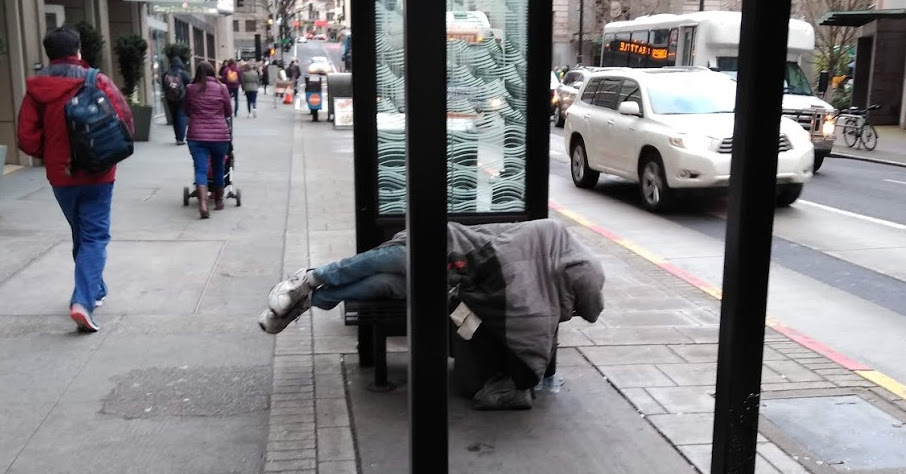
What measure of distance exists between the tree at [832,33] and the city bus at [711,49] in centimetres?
734

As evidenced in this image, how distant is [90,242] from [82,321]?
518mm

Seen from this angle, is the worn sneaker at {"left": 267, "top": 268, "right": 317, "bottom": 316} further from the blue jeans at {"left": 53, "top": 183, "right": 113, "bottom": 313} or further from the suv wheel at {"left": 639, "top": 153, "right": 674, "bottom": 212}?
the suv wheel at {"left": 639, "top": 153, "right": 674, "bottom": 212}

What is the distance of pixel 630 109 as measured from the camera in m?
12.2

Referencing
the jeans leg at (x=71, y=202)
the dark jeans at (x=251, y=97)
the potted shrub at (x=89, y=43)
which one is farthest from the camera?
the dark jeans at (x=251, y=97)

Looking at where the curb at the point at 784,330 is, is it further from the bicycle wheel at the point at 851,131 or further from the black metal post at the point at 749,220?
the bicycle wheel at the point at 851,131

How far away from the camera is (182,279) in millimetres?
7211

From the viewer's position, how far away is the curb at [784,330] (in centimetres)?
523

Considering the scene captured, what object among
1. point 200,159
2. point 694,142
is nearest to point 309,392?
point 200,159

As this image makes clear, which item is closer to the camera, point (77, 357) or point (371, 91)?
point (371, 91)

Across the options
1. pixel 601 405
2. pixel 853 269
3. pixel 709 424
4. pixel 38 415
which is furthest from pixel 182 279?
pixel 853 269

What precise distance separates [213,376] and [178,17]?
2737 centimetres

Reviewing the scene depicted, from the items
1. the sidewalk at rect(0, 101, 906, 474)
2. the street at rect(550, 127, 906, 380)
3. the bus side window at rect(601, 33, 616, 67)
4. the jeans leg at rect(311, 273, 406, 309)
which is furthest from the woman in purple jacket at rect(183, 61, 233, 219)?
the bus side window at rect(601, 33, 616, 67)

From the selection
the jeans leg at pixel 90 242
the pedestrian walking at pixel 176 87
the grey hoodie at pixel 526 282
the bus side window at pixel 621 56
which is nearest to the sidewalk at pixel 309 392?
the jeans leg at pixel 90 242

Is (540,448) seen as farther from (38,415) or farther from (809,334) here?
(809,334)
